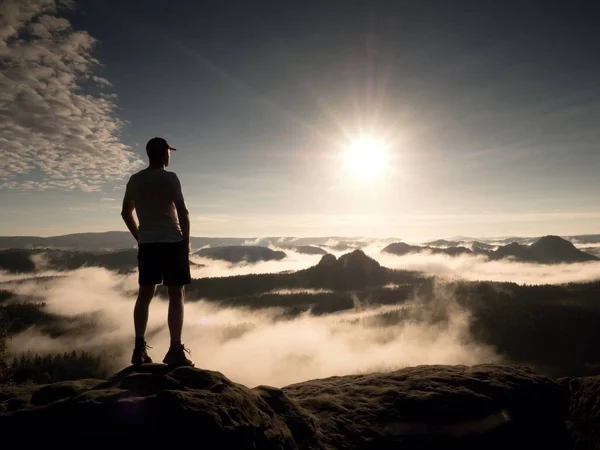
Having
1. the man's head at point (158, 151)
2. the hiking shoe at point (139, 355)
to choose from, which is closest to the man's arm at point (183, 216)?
the man's head at point (158, 151)

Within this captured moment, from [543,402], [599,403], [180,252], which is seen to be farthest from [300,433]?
[599,403]

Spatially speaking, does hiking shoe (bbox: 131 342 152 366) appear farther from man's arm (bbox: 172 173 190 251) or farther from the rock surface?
man's arm (bbox: 172 173 190 251)

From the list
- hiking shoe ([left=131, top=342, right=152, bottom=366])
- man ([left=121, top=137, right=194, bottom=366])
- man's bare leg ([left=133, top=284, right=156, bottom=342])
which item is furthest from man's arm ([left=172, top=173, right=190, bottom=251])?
hiking shoe ([left=131, top=342, right=152, bottom=366])

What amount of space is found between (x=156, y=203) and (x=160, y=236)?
0.79 metres

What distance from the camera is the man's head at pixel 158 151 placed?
8789mm

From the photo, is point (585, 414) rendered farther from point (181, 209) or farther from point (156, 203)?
point (156, 203)

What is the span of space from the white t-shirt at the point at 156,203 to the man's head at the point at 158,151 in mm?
388

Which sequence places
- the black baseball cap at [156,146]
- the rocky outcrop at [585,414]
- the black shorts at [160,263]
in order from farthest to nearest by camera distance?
the rocky outcrop at [585,414] → the black baseball cap at [156,146] → the black shorts at [160,263]

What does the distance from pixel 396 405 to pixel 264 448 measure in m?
5.35

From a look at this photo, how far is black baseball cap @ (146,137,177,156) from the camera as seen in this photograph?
346 inches

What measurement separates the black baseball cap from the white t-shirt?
0.56 meters

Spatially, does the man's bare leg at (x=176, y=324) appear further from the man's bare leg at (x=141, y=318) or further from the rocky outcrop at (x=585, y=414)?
the rocky outcrop at (x=585, y=414)

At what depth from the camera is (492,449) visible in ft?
33.1

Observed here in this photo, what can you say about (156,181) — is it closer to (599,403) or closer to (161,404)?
(161,404)
